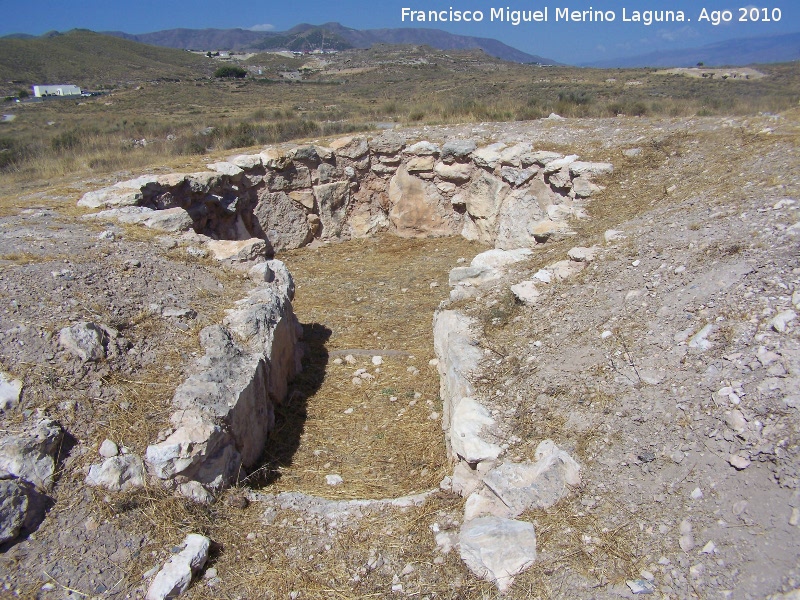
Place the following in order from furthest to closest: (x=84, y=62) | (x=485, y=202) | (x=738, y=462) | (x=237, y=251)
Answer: (x=84, y=62), (x=485, y=202), (x=237, y=251), (x=738, y=462)

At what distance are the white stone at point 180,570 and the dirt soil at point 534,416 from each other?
7cm

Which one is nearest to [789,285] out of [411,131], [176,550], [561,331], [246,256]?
[561,331]

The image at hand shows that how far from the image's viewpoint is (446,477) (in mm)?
3812

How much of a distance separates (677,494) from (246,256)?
500cm

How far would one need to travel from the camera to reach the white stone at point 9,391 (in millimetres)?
3195

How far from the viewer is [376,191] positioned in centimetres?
1070

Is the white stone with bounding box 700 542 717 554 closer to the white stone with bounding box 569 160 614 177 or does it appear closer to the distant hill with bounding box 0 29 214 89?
the white stone with bounding box 569 160 614 177

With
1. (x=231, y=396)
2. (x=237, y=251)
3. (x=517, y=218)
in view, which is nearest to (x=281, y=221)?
(x=237, y=251)

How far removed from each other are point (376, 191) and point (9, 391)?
26.6 feet

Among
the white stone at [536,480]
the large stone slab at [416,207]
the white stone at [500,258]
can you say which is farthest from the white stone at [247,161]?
the white stone at [536,480]

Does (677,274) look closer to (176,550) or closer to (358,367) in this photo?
(358,367)

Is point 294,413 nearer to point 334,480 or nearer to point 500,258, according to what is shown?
point 334,480

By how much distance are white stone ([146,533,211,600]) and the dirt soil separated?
0.07 metres

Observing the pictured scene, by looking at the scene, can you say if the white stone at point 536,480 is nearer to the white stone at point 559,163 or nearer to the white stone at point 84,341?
the white stone at point 84,341
